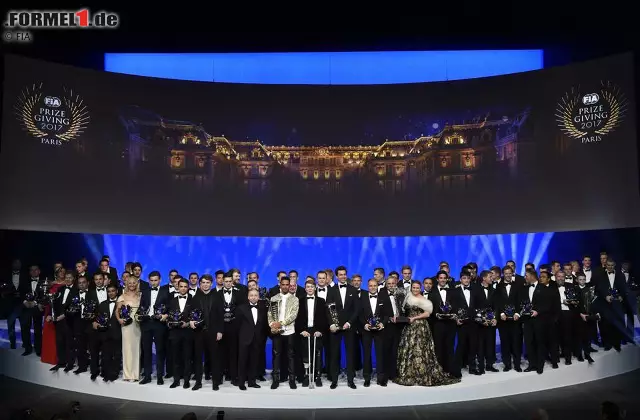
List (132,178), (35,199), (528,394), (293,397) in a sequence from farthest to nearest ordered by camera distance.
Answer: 1. (132,178)
2. (35,199)
3. (528,394)
4. (293,397)

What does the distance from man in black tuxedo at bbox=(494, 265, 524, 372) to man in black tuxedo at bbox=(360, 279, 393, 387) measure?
1794mm

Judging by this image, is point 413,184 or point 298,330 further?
point 413,184

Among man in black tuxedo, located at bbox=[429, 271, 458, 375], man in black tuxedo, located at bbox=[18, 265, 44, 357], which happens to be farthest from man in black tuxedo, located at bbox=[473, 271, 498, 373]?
man in black tuxedo, located at bbox=[18, 265, 44, 357]

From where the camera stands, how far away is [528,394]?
827 centimetres

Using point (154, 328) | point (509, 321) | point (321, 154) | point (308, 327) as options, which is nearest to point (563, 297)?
point (509, 321)

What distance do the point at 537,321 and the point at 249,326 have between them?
4.21m

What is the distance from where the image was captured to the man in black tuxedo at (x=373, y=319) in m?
8.10

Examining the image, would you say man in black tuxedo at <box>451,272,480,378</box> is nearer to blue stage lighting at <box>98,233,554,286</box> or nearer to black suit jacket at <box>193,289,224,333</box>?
black suit jacket at <box>193,289,224,333</box>

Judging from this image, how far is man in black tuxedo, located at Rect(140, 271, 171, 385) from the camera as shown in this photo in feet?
26.9

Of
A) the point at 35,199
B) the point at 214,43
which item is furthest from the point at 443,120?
the point at 35,199

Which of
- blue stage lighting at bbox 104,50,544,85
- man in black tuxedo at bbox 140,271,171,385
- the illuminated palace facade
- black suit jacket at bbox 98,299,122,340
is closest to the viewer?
man in black tuxedo at bbox 140,271,171,385

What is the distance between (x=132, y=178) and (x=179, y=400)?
593 cm

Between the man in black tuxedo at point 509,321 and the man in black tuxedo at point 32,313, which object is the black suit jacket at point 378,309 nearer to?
the man in black tuxedo at point 509,321

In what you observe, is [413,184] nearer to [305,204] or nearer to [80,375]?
[305,204]
